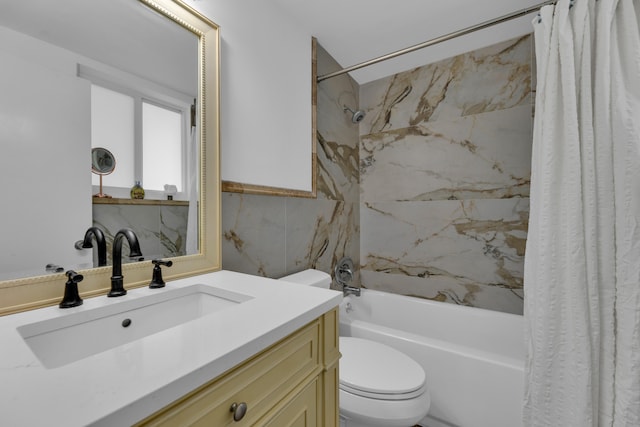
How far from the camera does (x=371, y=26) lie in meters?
1.68

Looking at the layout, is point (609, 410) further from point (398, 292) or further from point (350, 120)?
point (350, 120)

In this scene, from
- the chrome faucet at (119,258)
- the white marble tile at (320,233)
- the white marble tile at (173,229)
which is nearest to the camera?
the chrome faucet at (119,258)

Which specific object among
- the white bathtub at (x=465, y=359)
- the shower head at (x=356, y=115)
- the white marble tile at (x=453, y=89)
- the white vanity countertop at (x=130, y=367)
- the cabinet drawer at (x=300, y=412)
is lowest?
the white bathtub at (x=465, y=359)

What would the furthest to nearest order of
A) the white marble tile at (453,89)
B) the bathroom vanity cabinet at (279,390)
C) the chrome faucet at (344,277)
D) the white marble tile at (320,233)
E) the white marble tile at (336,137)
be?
the chrome faucet at (344,277) < the white marble tile at (336,137) < the white marble tile at (453,89) < the white marble tile at (320,233) < the bathroom vanity cabinet at (279,390)

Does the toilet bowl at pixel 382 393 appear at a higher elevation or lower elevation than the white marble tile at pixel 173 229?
lower

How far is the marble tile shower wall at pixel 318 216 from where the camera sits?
4.22 feet

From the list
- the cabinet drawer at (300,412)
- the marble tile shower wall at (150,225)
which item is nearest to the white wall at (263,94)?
the marble tile shower wall at (150,225)

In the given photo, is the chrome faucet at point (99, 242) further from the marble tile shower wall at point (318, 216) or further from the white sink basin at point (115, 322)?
the marble tile shower wall at point (318, 216)

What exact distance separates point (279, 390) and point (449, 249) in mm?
1718

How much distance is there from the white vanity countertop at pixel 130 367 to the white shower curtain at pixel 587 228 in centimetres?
104

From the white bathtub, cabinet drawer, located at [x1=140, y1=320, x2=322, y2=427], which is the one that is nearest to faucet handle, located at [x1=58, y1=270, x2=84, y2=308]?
cabinet drawer, located at [x1=140, y1=320, x2=322, y2=427]

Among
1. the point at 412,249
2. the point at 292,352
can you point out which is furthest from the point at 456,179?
the point at 292,352

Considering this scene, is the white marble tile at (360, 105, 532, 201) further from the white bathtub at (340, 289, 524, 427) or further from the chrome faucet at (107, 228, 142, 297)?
the chrome faucet at (107, 228, 142, 297)

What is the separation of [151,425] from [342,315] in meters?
1.50
